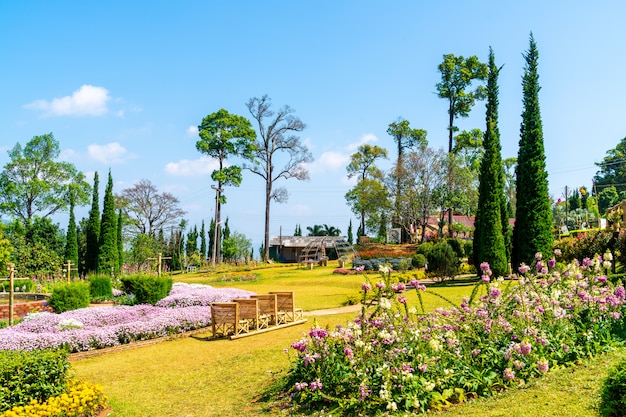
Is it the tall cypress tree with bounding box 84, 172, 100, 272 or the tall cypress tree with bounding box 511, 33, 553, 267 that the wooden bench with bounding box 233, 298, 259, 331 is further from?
the tall cypress tree with bounding box 84, 172, 100, 272

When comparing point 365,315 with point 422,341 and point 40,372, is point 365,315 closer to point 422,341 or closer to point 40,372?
point 422,341

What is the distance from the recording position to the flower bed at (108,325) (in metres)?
9.95

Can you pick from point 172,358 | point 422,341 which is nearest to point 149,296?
point 172,358

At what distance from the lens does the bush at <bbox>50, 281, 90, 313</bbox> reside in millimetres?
13721

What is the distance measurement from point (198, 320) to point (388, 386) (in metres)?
8.03

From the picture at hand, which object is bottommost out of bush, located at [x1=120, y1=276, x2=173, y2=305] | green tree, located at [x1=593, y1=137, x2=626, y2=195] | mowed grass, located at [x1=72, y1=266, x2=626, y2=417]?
mowed grass, located at [x1=72, y1=266, x2=626, y2=417]

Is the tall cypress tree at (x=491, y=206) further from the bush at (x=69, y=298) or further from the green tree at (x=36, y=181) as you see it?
the green tree at (x=36, y=181)

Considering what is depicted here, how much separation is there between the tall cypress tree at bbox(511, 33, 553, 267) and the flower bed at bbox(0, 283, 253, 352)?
36.0 feet

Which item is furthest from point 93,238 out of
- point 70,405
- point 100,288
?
point 70,405

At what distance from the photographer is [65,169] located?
4003 cm

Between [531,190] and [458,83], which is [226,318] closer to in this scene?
[531,190]

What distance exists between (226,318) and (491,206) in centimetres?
1143

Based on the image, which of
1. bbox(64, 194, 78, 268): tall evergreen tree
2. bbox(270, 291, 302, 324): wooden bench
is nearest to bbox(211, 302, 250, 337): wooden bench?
bbox(270, 291, 302, 324): wooden bench

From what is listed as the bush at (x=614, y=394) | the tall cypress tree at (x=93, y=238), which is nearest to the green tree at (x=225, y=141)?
the tall cypress tree at (x=93, y=238)
